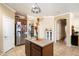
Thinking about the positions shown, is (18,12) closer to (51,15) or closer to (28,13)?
(28,13)

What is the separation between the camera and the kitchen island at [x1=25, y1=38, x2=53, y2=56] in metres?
1.84

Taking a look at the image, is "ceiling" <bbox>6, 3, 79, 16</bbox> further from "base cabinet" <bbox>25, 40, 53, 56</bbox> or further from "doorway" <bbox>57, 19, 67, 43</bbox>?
"base cabinet" <bbox>25, 40, 53, 56</bbox>

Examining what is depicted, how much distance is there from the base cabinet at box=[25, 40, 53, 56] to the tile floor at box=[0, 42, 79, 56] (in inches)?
3.1

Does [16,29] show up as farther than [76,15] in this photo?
Yes

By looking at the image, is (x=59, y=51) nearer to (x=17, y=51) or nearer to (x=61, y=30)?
(x=61, y=30)

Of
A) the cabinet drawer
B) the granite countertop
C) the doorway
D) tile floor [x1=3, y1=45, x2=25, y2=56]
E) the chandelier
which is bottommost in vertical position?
tile floor [x1=3, y1=45, x2=25, y2=56]

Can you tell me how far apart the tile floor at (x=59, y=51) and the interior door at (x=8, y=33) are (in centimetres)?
11

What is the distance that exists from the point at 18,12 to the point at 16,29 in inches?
13.2

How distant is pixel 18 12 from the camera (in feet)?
6.30

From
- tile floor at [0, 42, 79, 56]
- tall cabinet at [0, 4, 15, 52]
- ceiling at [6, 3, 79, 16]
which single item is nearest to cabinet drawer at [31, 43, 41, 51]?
tile floor at [0, 42, 79, 56]

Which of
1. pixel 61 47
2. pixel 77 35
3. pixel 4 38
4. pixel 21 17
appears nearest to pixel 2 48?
pixel 4 38

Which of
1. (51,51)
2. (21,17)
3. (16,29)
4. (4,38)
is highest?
(21,17)

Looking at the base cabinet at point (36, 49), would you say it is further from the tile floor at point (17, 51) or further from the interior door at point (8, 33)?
the interior door at point (8, 33)

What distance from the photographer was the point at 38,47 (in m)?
1.86
